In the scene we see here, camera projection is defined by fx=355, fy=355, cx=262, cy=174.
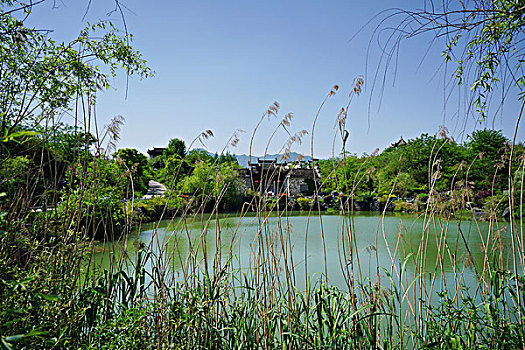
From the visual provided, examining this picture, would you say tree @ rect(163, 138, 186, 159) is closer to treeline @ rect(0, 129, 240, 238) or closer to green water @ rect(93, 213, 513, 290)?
green water @ rect(93, 213, 513, 290)

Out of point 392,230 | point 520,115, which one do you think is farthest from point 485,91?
point 392,230

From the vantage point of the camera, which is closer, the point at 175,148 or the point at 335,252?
the point at 335,252

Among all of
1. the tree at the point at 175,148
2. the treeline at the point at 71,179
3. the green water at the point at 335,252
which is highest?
the tree at the point at 175,148

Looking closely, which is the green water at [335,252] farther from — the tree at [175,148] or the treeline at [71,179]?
the tree at [175,148]

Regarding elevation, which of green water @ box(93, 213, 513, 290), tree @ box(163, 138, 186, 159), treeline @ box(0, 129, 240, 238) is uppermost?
tree @ box(163, 138, 186, 159)

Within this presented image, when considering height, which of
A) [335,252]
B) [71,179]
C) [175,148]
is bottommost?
[335,252]

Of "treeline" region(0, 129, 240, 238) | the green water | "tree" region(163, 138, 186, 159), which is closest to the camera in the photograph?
"treeline" region(0, 129, 240, 238)

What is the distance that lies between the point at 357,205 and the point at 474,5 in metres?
13.7

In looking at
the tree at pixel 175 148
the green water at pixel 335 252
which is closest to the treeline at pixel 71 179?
the green water at pixel 335 252

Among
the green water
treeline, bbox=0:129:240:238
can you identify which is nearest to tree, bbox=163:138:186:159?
the green water

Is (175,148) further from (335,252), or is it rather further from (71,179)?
(71,179)

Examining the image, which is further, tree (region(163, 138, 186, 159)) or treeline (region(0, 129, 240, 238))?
tree (region(163, 138, 186, 159))

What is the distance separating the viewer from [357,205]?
14375 mm

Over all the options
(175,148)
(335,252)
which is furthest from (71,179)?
(175,148)
